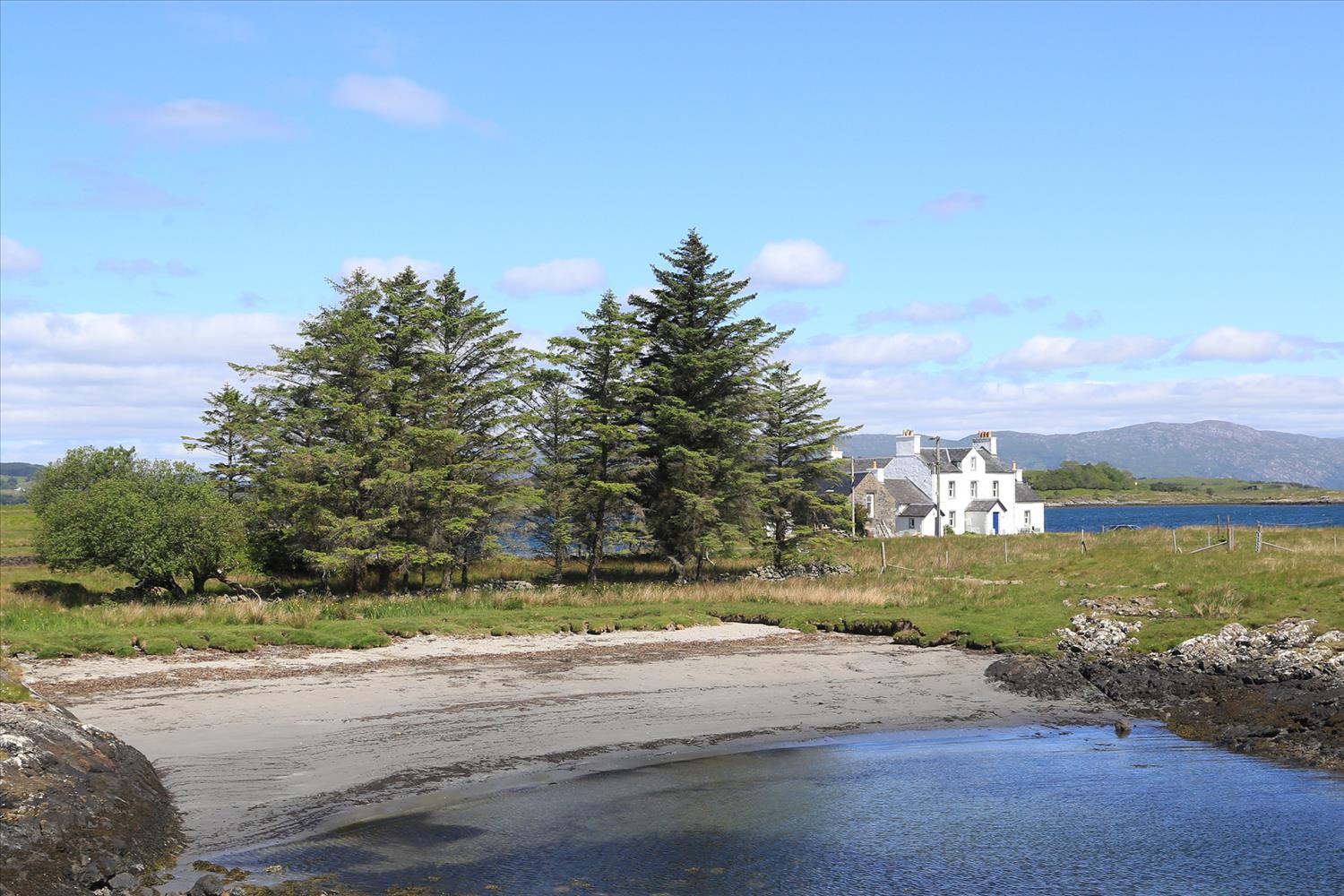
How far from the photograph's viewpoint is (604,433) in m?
48.6

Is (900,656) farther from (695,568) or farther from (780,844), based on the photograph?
(695,568)

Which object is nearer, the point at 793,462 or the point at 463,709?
the point at 463,709

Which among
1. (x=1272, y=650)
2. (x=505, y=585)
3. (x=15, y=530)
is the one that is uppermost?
(x=15, y=530)

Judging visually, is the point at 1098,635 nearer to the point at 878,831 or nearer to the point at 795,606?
the point at 795,606

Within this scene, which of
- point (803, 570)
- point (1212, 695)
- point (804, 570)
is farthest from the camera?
point (804, 570)

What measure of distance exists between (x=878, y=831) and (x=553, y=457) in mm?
36206

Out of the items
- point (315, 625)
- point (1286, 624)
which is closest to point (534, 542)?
point (315, 625)

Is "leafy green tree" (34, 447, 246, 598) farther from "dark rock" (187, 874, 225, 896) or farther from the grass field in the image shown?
"dark rock" (187, 874, 225, 896)

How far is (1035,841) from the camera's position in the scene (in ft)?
50.3

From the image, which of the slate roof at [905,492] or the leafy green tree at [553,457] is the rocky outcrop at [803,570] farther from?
the slate roof at [905,492]

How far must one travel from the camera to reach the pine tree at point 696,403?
165 ft

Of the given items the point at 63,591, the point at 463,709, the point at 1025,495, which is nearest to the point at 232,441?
the point at 63,591

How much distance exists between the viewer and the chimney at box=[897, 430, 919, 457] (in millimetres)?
104050

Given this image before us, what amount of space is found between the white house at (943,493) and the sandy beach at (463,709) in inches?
2425
